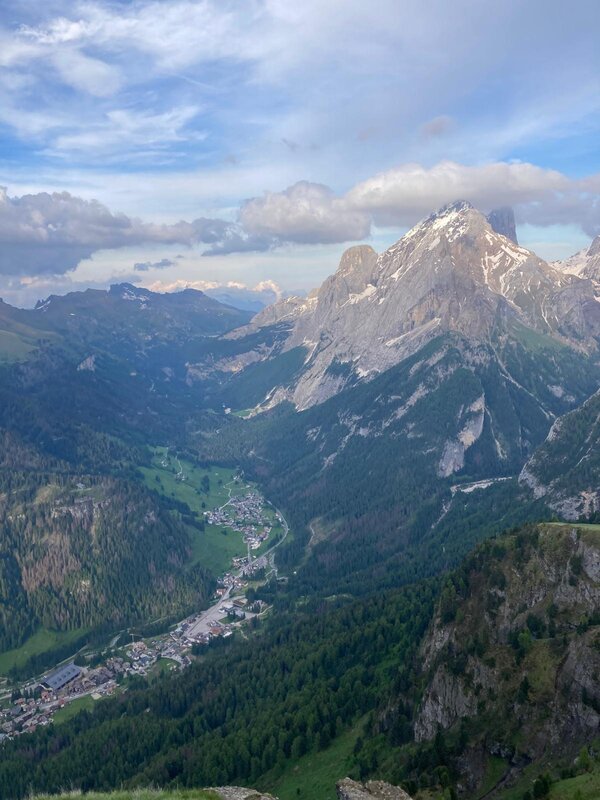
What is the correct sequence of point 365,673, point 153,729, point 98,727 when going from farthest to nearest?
point 98,727 → point 153,729 → point 365,673

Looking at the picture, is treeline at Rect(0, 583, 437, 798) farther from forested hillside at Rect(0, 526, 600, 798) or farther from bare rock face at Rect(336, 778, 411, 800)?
bare rock face at Rect(336, 778, 411, 800)

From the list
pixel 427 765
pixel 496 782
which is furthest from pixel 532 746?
pixel 427 765

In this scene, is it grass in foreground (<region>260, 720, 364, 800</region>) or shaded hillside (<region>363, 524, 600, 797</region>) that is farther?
grass in foreground (<region>260, 720, 364, 800</region>)

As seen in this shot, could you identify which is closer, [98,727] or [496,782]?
[496,782]

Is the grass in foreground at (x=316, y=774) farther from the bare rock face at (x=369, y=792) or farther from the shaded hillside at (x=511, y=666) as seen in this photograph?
the bare rock face at (x=369, y=792)

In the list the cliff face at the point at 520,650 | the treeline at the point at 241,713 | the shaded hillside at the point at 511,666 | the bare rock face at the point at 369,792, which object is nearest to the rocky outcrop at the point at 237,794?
the bare rock face at the point at 369,792

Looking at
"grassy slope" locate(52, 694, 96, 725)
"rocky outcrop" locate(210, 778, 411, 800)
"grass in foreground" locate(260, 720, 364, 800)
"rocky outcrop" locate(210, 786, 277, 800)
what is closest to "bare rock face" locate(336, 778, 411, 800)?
"rocky outcrop" locate(210, 778, 411, 800)

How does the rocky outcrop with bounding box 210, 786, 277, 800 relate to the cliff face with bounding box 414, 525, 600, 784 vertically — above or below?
above

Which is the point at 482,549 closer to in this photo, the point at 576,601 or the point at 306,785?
the point at 576,601
